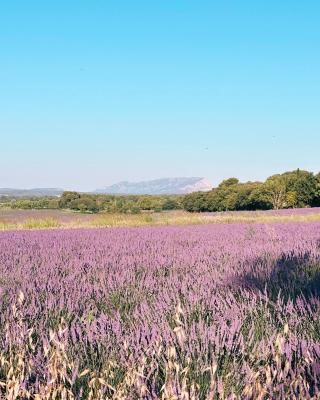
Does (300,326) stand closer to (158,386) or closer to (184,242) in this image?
(158,386)

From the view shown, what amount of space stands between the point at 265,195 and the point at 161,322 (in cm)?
5632

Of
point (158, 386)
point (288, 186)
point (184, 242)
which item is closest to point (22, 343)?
point (158, 386)

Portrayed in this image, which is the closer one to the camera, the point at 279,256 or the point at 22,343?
the point at 22,343

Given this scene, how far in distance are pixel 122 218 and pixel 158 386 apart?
1974cm

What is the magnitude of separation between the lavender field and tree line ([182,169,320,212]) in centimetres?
4449

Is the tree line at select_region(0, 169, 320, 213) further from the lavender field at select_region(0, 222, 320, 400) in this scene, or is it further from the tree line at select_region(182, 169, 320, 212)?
the lavender field at select_region(0, 222, 320, 400)

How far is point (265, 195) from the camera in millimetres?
57219

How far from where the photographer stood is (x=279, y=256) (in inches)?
193

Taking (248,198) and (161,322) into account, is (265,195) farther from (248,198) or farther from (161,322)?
A: (161,322)

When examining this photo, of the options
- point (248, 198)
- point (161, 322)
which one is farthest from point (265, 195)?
point (161, 322)

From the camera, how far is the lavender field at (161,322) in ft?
5.08

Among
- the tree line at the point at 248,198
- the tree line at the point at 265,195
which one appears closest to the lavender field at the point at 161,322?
the tree line at the point at 265,195

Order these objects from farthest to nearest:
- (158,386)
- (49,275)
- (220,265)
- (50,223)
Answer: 1. (50,223)
2. (220,265)
3. (49,275)
4. (158,386)

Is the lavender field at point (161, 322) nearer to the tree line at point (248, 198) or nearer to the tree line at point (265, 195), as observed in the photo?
the tree line at point (265, 195)
